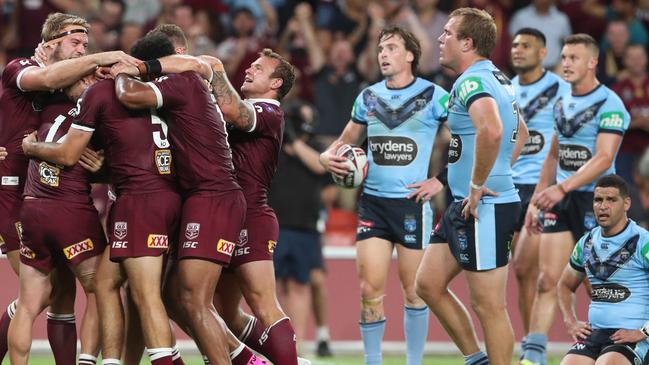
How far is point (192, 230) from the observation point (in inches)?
305

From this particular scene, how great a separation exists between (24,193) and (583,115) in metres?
4.73

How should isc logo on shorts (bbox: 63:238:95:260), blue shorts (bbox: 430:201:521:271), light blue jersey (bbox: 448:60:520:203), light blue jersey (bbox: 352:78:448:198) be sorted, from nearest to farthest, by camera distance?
isc logo on shorts (bbox: 63:238:95:260), light blue jersey (bbox: 448:60:520:203), blue shorts (bbox: 430:201:521:271), light blue jersey (bbox: 352:78:448:198)

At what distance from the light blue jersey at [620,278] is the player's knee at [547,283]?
138 cm

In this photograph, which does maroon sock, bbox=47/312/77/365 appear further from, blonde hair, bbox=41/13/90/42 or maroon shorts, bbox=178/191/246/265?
blonde hair, bbox=41/13/90/42

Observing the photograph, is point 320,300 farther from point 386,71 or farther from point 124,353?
point 124,353

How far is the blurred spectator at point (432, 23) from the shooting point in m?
15.4

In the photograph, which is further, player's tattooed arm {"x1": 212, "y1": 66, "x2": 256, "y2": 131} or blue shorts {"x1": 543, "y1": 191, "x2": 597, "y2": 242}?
blue shorts {"x1": 543, "y1": 191, "x2": 597, "y2": 242}

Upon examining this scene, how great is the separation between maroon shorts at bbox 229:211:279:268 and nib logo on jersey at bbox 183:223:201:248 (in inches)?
19.7

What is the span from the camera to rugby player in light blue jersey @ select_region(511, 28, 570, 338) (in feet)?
35.2

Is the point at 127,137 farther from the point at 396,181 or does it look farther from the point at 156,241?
the point at 396,181

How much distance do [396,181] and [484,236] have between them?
1486 mm

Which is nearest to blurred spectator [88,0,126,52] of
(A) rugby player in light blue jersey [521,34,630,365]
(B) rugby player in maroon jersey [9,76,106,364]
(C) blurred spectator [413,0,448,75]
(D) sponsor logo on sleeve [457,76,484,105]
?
(C) blurred spectator [413,0,448,75]

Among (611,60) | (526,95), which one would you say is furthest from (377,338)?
(611,60)

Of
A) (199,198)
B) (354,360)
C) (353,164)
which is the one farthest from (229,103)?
(354,360)
